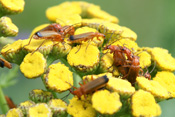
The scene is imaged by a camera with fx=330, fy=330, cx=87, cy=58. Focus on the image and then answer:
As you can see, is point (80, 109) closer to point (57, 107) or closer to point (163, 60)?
point (57, 107)

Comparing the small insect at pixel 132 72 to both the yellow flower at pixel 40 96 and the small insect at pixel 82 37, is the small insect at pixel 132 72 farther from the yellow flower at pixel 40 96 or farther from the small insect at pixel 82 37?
the yellow flower at pixel 40 96

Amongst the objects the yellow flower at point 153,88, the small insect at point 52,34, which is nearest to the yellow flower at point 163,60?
the yellow flower at point 153,88

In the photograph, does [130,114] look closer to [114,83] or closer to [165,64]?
[114,83]

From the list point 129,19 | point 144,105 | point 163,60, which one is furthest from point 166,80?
point 129,19

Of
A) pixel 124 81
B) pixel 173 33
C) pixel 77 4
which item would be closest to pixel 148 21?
pixel 173 33

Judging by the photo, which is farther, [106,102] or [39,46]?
[39,46]

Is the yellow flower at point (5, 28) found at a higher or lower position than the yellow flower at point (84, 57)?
higher

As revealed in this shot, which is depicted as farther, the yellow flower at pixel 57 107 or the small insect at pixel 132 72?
the small insect at pixel 132 72
